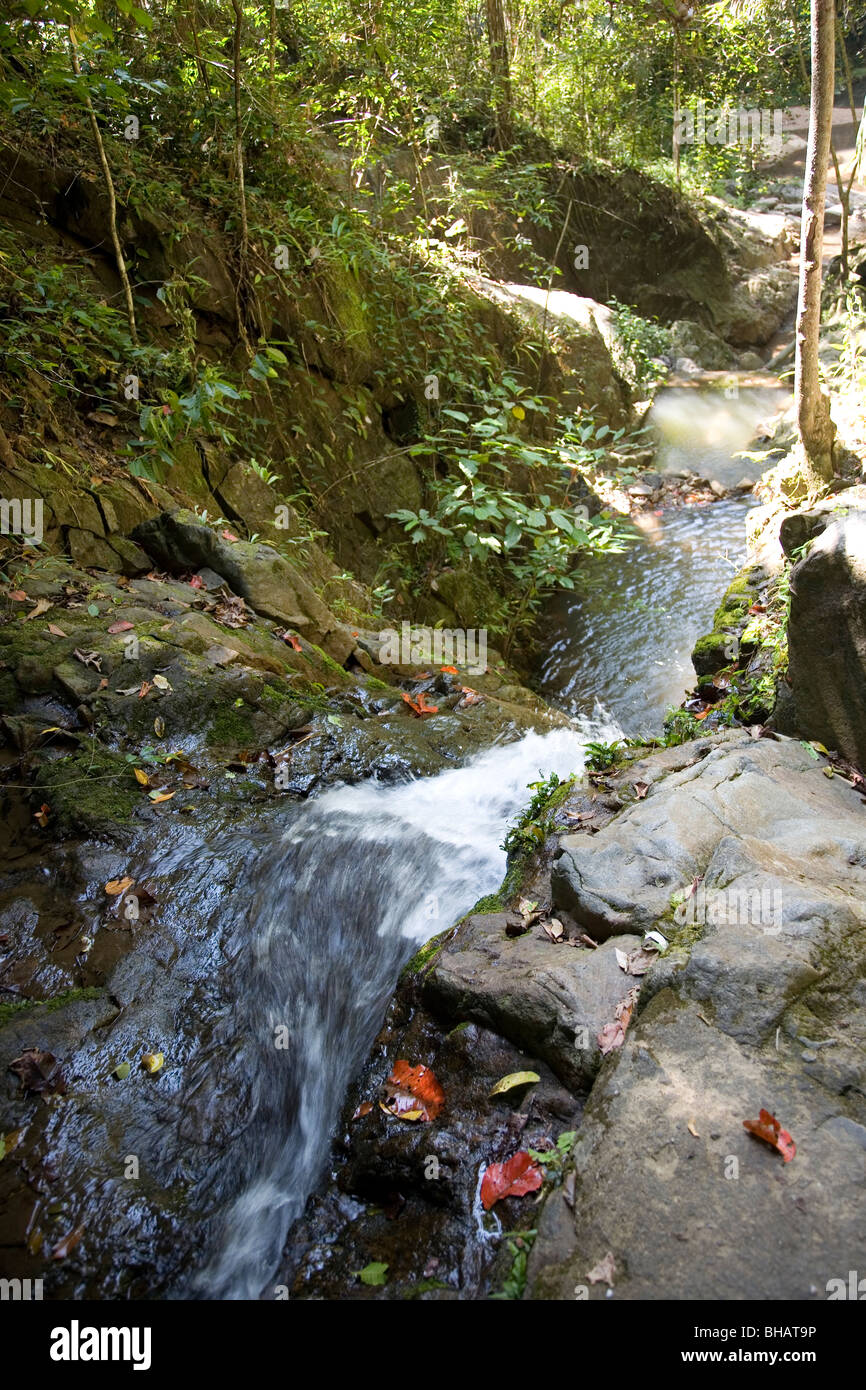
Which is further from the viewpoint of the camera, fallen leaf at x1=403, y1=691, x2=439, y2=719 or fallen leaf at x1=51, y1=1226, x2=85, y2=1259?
fallen leaf at x1=403, y1=691, x2=439, y2=719

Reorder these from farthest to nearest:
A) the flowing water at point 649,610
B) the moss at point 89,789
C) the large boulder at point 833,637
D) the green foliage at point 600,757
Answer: the flowing water at point 649,610 → the green foliage at point 600,757 → the moss at point 89,789 → the large boulder at point 833,637

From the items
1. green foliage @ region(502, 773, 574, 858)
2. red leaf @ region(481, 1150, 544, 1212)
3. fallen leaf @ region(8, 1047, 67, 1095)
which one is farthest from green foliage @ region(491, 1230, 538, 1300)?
green foliage @ region(502, 773, 574, 858)

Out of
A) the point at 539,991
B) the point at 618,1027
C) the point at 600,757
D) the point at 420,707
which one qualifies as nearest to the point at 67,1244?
the point at 539,991

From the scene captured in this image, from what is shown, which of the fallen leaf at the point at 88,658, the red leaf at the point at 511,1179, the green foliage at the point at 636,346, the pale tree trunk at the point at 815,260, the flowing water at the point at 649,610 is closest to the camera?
the red leaf at the point at 511,1179

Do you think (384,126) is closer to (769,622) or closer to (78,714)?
(769,622)

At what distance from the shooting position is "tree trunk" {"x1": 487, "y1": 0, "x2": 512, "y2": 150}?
46.3 feet

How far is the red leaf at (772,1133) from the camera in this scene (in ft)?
6.72

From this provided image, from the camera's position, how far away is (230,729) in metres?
4.74

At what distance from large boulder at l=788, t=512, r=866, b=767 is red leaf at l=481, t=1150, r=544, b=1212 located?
8.36 ft

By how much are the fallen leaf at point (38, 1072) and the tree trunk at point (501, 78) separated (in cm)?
1673

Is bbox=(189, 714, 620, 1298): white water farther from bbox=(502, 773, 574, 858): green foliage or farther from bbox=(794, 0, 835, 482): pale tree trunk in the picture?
bbox=(794, 0, 835, 482): pale tree trunk

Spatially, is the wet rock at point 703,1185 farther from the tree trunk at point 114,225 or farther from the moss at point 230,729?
the tree trunk at point 114,225

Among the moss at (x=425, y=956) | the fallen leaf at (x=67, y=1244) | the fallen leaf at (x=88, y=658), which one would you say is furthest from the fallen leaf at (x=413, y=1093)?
the fallen leaf at (x=88, y=658)

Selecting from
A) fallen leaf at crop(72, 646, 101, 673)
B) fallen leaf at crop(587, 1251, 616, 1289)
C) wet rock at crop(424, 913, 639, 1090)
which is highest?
fallen leaf at crop(72, 646, 101, 673)
